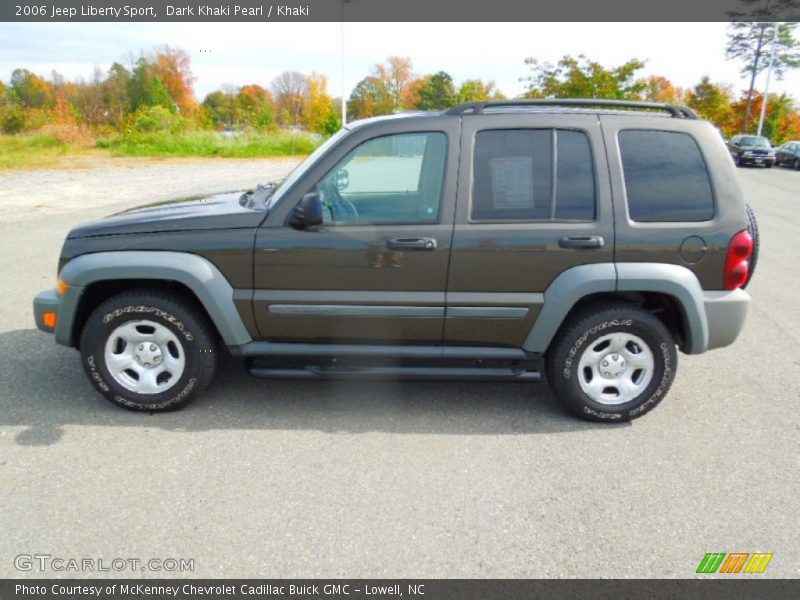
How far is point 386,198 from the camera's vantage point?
3725 millimetres

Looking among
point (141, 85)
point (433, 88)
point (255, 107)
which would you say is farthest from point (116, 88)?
point (433, 88)

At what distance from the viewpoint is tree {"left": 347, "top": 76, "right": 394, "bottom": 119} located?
50594 mm

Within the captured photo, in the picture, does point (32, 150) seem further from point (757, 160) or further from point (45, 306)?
point (757, 160)

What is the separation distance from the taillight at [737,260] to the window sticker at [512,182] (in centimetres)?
125

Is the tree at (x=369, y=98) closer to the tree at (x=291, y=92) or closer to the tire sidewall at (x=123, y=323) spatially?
the tree at (x=291, y=92)

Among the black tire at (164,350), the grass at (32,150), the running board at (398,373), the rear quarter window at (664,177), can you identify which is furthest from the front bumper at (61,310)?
the grass at (32,150)

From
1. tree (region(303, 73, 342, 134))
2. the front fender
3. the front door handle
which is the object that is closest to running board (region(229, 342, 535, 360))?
the front fender

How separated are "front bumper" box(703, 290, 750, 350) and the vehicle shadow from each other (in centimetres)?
94

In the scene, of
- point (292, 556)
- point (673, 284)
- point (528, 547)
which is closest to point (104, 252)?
point (292, 556)

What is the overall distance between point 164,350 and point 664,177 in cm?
331

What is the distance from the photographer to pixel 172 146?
1171 inches
